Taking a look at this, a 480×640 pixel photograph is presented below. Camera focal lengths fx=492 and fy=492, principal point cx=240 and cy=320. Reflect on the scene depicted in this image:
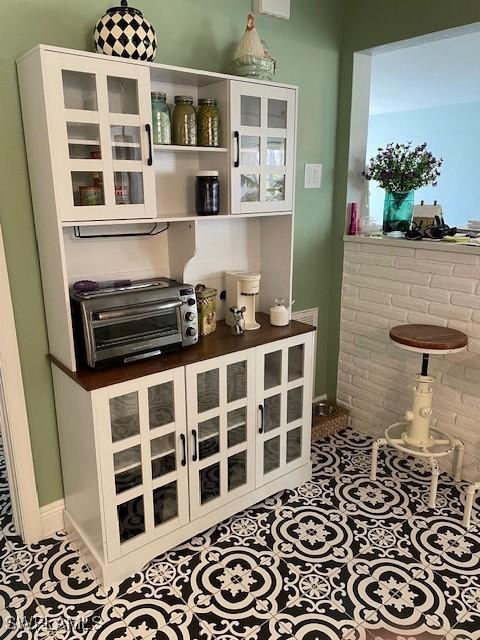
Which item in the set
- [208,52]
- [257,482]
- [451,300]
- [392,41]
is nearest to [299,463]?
[257,482]

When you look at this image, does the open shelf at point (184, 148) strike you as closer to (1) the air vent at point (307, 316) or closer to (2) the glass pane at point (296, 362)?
(2) the glass pane at point (296, 362)

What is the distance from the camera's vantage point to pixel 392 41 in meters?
2.54

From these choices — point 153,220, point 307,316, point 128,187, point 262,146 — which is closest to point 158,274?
point 153,220

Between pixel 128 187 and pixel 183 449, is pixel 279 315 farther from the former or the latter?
pixel 128 187

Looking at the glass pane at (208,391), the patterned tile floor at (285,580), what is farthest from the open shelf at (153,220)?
the patterned tile floor at (285,580)

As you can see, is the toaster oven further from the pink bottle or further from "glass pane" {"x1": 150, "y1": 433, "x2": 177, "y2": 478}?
the pink bottle

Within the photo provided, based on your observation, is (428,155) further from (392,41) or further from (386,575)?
(386,575)

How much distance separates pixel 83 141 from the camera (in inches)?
67.5

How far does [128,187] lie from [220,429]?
1.07m

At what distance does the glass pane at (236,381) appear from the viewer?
214 cm

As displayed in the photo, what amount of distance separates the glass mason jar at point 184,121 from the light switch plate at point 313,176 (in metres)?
0.91

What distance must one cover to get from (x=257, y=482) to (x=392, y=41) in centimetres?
233

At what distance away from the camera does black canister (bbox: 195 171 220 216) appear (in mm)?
2100

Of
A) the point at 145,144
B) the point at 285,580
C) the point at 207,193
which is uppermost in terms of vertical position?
the point at 145,144
